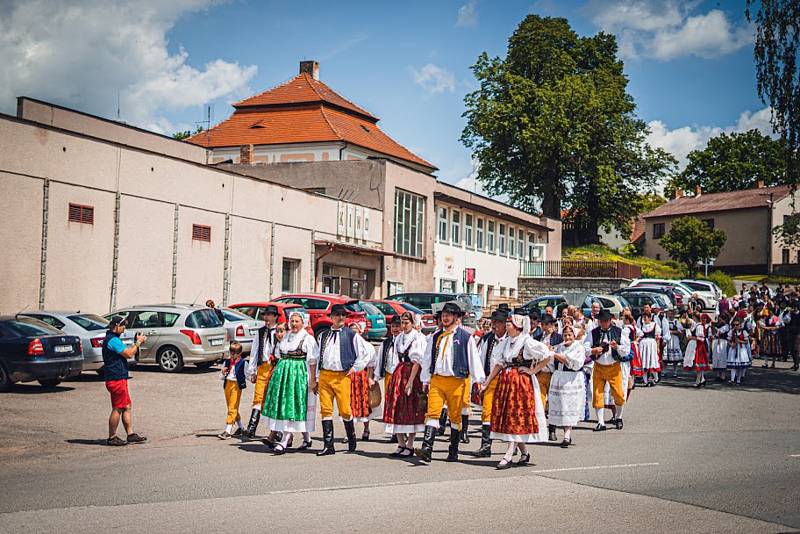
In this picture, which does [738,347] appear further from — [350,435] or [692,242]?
[692,242]

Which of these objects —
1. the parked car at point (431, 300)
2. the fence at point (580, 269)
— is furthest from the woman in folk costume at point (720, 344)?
the fence at point (580, 269)

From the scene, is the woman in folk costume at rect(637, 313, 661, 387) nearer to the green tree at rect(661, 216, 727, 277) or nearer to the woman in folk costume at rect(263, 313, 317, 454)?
the woman in folk costume at rect(263, 313, 317, 454)

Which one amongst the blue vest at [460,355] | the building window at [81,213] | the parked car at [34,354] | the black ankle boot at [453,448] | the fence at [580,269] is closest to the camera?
the blue vest at [460,355]

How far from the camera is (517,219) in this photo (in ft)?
200

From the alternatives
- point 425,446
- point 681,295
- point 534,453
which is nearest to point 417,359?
point 425,446

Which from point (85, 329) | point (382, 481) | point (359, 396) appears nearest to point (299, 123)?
point (85, 329)

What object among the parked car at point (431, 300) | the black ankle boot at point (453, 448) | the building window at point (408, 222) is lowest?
the black ankle boot at point (453, 448)

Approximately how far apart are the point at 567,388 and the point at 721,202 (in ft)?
A: 241

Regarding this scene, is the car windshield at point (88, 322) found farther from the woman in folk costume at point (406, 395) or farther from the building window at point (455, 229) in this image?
the building window at point (455, 229)

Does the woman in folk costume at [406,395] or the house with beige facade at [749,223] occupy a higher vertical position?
the house with beige facade at [749,223]

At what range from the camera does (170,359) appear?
73.9ft

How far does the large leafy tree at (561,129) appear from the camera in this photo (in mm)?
63062

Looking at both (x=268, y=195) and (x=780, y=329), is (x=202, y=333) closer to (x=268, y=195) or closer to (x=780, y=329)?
(x=268, y=195)

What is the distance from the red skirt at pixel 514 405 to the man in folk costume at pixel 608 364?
391cm
